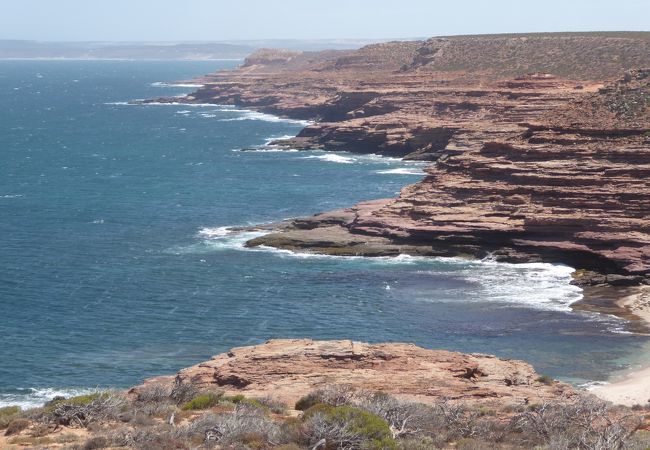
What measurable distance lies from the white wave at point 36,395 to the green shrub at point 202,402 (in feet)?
41.9

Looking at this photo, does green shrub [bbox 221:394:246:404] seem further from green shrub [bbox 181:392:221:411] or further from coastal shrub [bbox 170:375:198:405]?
coastal shrub [bbox 170:375:198:405]

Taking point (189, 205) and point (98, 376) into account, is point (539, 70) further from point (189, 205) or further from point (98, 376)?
→ point (98, 376)

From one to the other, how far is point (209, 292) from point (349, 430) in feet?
128

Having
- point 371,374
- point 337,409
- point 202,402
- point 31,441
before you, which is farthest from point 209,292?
point 337,409

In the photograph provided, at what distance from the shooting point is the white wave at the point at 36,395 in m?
44.2

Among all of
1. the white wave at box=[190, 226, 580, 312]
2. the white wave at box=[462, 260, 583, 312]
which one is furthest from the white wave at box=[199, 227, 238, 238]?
the white wave at box=[462, 260, 583, 312]

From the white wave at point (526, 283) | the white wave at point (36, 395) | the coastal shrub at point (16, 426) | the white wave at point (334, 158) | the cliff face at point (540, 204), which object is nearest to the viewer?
the coastal shrub at point (16, 426)

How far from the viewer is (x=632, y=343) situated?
53.6m

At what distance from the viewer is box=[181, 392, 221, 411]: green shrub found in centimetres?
3231

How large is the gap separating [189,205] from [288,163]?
32.1m

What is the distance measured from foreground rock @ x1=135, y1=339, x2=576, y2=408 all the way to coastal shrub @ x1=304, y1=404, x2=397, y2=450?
7.44m

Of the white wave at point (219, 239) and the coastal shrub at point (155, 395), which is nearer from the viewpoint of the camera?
the coastal shrub at point (155, 395)

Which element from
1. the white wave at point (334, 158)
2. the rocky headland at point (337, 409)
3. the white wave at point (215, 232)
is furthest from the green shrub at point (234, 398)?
the white wave at point (334, 158)

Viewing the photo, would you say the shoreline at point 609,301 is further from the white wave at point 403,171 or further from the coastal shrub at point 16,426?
the white wave at point 403,171
